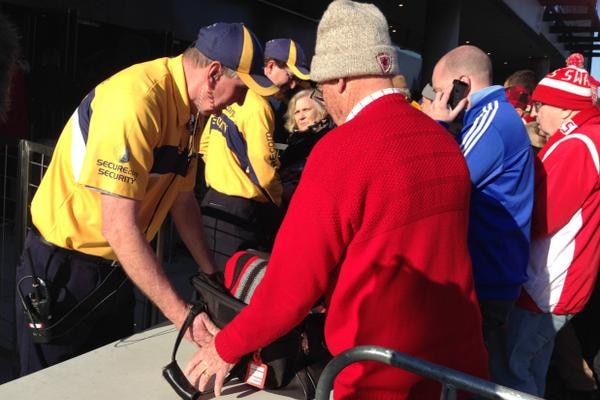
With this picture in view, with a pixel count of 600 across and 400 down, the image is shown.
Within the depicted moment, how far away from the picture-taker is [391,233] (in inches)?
64.1

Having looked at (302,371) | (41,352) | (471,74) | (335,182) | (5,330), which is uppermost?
(471,74)

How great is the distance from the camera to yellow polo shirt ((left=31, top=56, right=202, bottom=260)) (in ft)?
6.88

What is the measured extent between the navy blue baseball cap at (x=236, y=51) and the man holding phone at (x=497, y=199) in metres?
0.89

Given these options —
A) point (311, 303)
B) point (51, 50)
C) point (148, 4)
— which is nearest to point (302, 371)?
point (311, 303)

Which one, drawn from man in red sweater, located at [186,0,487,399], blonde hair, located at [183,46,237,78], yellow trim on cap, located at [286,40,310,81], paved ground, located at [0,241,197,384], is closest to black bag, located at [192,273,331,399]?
man in red sweater, located at [186,0,487,399]

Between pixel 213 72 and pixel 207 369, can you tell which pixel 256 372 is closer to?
pixel 207 369

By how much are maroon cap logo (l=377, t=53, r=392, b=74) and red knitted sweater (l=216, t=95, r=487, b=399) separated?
80mm

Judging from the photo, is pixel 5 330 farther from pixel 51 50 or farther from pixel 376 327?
pixel 51 50

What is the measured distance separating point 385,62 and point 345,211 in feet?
1.50

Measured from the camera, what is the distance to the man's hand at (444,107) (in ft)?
9.26

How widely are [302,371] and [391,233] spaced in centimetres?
71

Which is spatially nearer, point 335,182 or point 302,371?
point 335,182

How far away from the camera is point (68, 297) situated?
2.44m

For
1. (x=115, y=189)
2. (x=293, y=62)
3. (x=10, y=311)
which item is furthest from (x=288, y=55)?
(x=10, y=311)
